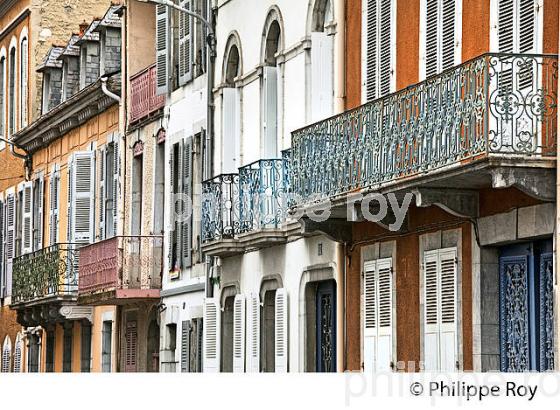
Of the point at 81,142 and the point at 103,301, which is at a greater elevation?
the point at 81,142

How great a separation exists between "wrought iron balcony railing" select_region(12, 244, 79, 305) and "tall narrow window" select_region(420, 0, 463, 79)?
18667 mm

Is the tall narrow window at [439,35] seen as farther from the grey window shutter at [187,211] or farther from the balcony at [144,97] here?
the balcony at [144,97]

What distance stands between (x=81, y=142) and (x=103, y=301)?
5.96m

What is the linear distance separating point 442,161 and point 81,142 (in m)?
22.1

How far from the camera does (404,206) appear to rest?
21250 millimetres

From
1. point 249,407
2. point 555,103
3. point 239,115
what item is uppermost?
point 239,115

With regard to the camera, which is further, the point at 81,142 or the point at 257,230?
the point at 81,142

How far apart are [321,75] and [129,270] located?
10614 mm

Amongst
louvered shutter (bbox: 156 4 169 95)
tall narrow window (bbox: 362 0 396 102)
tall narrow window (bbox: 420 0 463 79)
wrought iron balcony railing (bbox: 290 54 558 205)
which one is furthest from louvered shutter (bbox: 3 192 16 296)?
tall narrow window (bbox: 420 0 463 79)

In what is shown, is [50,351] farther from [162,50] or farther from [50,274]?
[162,50]

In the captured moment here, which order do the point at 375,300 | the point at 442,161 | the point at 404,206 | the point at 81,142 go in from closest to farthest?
1. the point at 442,161
2. the point at 404,206
3. the point at 375,300
4. the point at 81,142

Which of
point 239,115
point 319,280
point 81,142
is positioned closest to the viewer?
point 319,280

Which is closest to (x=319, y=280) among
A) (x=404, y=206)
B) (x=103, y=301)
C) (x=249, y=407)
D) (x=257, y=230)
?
(x=257, y=230)

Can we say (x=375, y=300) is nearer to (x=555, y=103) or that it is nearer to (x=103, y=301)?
(x=555, y=103)
